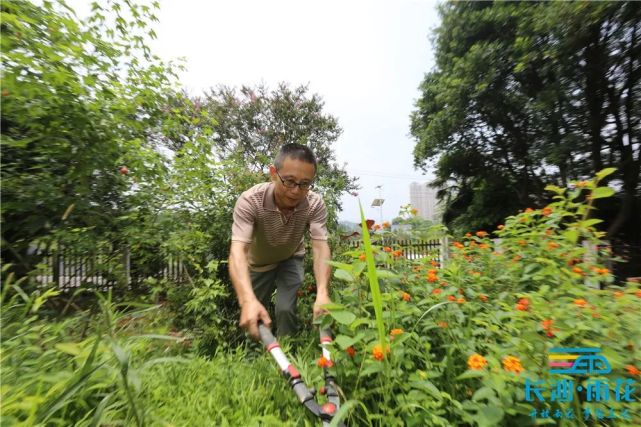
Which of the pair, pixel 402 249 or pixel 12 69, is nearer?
pixel 12 69

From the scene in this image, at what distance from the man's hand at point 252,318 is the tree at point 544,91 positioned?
8335 mm

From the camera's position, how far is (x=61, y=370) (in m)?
1.21

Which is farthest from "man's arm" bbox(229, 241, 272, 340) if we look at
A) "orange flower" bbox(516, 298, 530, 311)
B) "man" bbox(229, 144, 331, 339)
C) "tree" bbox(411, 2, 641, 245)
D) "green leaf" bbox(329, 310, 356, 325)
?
"tree" bbox(411, 2, 641, 245)

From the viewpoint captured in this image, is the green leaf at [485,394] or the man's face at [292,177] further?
the man's face at [292,177]

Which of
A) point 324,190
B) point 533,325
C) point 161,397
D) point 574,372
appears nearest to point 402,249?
point 533,325

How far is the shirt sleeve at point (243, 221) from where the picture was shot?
199cm

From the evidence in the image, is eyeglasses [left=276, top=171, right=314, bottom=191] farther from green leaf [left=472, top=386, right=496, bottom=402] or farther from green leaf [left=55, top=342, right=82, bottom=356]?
green leaf [left=472, top=386, right=496, bottom=402]

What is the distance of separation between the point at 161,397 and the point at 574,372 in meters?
1.52

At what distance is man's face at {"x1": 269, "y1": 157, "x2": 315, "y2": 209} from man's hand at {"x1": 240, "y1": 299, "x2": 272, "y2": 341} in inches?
29.0

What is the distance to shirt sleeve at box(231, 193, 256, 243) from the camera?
1.99 meters

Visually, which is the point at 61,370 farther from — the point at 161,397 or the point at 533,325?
the point at 533,325

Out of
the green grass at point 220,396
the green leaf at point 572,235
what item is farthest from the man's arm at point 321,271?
the green leaf at point 572,235

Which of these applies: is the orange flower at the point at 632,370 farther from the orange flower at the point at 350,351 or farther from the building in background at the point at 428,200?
the building in background at the point at 428,200

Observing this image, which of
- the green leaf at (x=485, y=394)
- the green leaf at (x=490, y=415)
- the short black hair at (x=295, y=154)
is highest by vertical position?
the short black hair at (x=295, y=154)
